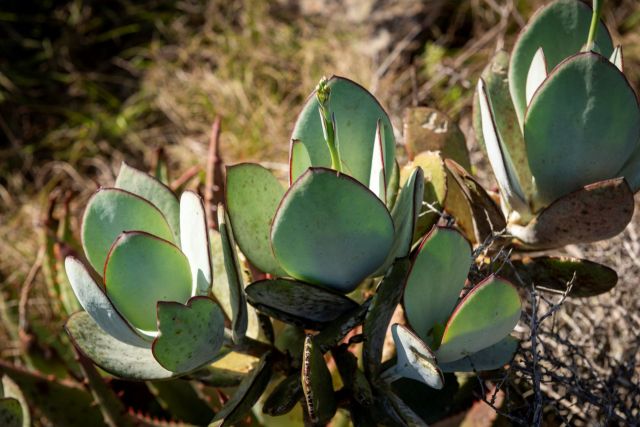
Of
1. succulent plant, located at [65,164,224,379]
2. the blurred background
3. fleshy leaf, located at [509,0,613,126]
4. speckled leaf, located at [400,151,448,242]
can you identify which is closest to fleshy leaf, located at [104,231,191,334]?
succulent plant, located at [65,164,224,379]

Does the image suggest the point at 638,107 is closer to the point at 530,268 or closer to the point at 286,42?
the point at 530,268

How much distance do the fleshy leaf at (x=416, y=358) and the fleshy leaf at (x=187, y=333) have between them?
0.42ft

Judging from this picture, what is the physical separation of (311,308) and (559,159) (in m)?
0.23

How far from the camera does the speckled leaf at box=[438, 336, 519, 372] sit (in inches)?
23.0

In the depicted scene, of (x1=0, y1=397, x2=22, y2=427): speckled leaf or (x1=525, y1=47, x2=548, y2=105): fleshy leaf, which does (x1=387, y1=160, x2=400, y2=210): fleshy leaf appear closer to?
(x1=525, y1=47, x2=548, y2=105): fleshy leaf

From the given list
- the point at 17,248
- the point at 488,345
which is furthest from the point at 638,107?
the point at 17,248

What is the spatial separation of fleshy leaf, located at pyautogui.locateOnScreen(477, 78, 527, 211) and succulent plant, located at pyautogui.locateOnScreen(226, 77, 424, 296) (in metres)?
0.08

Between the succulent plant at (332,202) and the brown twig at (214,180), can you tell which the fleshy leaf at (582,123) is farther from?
the brown twig at (214,180)

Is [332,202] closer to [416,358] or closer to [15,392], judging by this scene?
[416,358]

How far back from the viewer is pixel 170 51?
2238 mm

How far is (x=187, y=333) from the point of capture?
1.68 ft

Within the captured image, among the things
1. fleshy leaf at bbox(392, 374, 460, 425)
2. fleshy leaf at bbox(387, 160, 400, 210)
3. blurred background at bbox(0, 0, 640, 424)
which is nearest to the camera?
fleshy leaf at bbox(387, 160, 400, 210)

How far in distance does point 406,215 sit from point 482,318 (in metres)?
0.09

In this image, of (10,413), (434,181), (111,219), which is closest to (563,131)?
(434,181)
